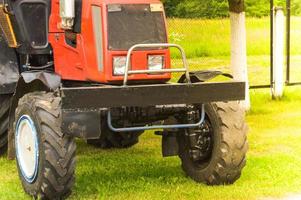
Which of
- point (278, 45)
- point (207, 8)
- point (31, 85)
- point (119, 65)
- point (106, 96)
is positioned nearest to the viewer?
point (106, 96)

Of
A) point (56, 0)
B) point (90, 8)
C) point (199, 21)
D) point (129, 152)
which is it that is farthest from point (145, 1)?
point (199, 21)

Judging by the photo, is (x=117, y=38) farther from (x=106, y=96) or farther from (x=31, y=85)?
(x=31, y=85)

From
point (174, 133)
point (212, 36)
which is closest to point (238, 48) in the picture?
point (212, 36)

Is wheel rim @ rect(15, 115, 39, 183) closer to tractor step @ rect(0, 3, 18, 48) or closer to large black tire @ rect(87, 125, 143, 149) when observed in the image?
tractor step @ rect(0, 3, 18, 48)

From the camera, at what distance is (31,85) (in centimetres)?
654

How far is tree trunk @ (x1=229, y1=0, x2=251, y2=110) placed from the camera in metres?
10.7

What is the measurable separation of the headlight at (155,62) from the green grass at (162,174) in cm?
123

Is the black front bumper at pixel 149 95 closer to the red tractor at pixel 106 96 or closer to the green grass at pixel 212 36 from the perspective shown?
the red tractor at pixel 106 96

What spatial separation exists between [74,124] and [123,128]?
0.49 meters

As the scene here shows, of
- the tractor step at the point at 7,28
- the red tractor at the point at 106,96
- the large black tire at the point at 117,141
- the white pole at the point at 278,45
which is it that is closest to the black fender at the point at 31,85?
the red tractor at the point at 106,96

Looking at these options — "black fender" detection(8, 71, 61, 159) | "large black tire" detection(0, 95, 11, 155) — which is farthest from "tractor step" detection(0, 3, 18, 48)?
"black fender" detection(8, 71, 61, 159)

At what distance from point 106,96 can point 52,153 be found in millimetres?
710

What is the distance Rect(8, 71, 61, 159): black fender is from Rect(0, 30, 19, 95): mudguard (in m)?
0.51

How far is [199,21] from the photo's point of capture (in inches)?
513
